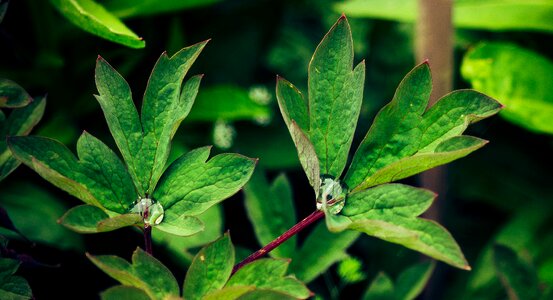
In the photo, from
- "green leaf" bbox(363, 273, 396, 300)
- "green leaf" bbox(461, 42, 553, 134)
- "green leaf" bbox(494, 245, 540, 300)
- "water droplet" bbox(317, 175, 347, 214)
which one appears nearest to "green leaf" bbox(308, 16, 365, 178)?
"water droplet" bbox(317, 175, 347, 214)

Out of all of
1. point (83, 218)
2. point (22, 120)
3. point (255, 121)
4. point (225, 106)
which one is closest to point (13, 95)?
point (22, 120)

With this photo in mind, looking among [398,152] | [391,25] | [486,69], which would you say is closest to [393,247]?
[486,69]

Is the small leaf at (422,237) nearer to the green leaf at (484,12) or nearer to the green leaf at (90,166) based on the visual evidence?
the green leaf at (90,166)

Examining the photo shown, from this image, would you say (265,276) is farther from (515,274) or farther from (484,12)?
(484,12)

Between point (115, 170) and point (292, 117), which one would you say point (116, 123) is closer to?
point (115, 170)

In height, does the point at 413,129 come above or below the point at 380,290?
above

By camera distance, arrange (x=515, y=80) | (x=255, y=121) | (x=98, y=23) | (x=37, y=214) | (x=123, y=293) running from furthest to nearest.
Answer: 1. (x=255, y=121)
2. (x=515, y=80)
3. (x=37, y=214)
4. (x=98, y=23)
5. (x=123, y=293)

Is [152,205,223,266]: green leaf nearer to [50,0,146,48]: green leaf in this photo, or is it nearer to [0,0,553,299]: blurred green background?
[0,0,553,299]: blurred green background
